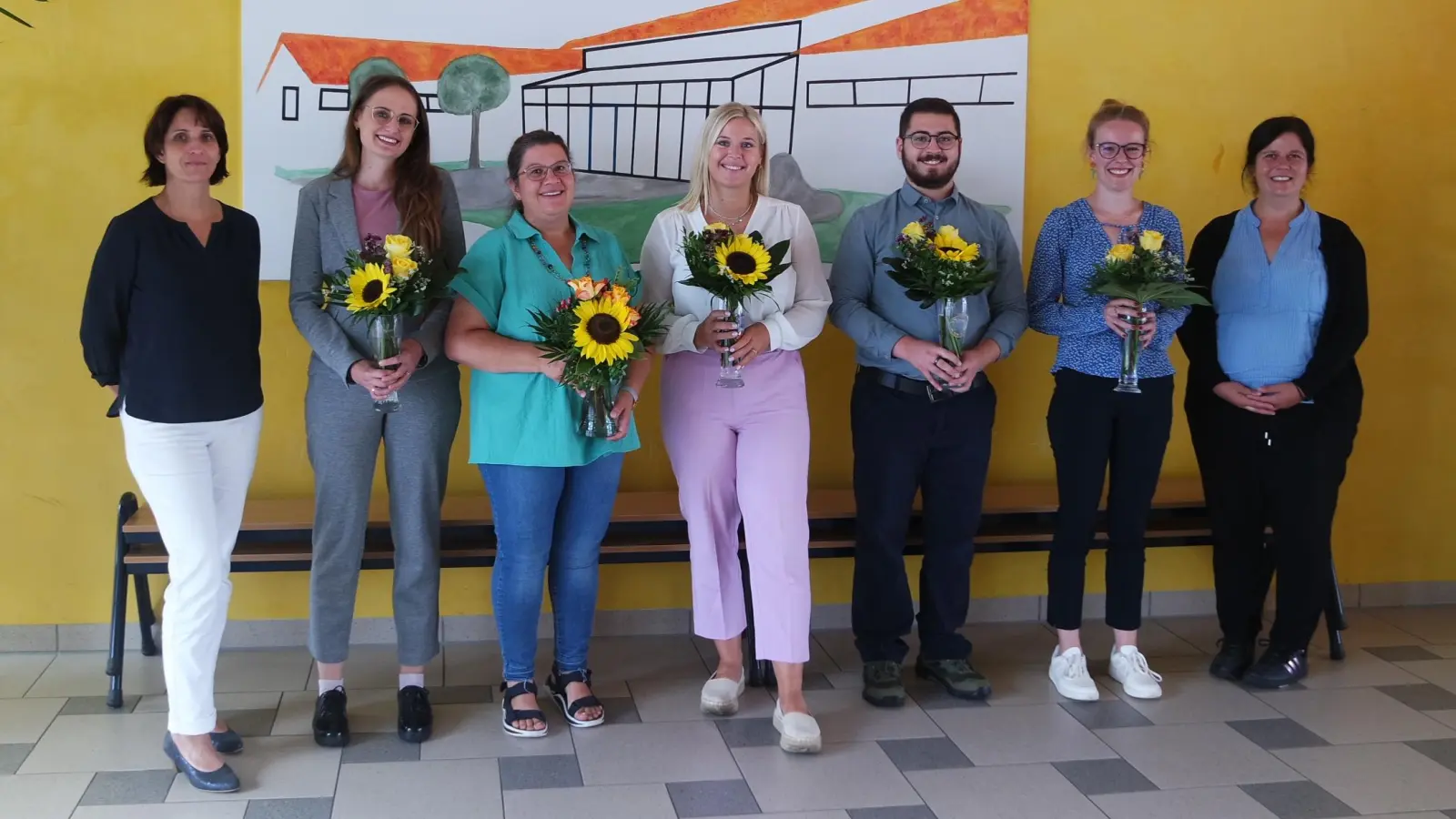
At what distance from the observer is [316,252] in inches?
135

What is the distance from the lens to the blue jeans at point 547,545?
348cm

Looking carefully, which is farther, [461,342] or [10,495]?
[10,495]

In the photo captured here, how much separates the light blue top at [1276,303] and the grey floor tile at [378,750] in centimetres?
279

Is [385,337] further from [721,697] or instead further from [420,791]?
[721,697]

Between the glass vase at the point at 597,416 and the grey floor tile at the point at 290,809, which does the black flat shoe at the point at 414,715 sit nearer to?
the grey floor tile at the point at 290,809

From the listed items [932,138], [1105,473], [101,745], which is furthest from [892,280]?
[101,745]

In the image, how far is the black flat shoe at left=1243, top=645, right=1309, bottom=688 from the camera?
409 cm

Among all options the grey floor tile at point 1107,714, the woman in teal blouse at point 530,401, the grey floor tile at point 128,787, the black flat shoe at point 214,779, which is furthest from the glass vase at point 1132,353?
the grey floor tile at point 128,787

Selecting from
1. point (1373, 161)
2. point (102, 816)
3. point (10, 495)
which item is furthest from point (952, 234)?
point (10, 495)

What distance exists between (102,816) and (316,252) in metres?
1.51

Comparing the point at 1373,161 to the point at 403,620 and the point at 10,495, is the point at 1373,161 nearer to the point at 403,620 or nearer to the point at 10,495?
the point at 403,620

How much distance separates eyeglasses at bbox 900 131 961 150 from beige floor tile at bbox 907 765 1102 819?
5.85 feet

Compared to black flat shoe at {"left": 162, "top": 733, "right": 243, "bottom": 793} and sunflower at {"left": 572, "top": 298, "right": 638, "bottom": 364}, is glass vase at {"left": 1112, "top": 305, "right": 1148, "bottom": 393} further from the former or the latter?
black flat shoe at {"left": 162, "top": 733, "right": 243, "bottom": 793}

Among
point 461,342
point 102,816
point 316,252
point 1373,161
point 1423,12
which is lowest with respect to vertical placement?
point 102,816
